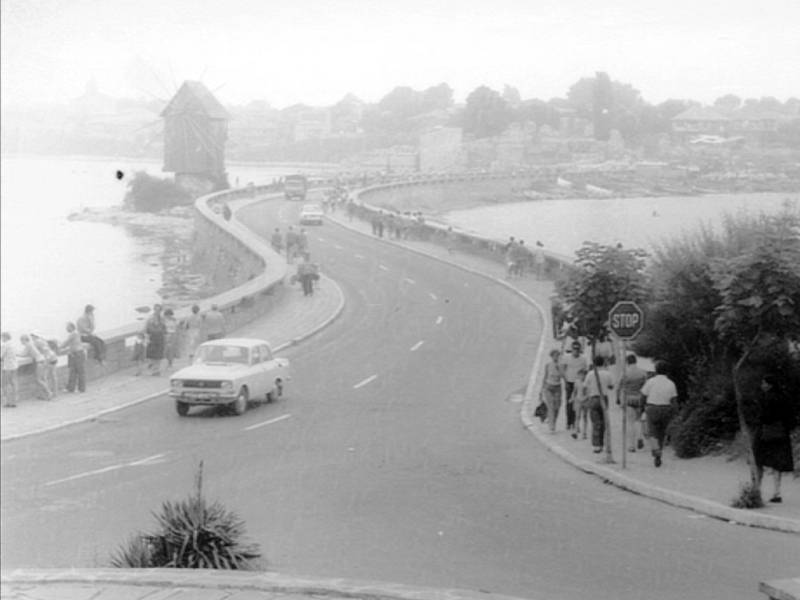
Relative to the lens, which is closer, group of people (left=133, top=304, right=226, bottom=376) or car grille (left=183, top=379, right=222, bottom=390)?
car grille (left=183, top=379, right=222, bottom=390)

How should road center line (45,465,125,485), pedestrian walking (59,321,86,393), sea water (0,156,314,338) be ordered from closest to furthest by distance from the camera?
1. road center line (45,465,125,485)
2. pedestrian walking (59,321,86,393)
3. sea water (0,156,314,338)

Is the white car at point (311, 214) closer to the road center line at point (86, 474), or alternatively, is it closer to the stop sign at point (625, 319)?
the road center line at point (86, 474)

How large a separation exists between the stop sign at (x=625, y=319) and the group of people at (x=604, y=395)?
1.08 meters

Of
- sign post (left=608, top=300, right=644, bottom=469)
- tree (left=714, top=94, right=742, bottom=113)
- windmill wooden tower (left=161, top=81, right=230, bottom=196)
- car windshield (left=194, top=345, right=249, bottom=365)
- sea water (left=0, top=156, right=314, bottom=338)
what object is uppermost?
tree (left=714, top=94, right=742, bottom=113)

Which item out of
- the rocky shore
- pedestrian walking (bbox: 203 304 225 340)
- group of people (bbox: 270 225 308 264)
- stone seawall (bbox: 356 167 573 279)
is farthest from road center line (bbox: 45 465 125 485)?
the rocky shore

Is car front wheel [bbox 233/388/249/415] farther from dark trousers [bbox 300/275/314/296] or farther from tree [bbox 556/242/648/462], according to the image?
tree [bbox 556/242/648/462]

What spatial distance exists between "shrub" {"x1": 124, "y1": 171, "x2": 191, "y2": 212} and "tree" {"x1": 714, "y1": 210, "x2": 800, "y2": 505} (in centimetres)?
2106

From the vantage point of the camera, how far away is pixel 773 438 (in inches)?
517

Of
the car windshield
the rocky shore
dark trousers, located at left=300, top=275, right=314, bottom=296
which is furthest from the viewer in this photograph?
the rocky shore

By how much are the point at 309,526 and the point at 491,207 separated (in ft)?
24.2

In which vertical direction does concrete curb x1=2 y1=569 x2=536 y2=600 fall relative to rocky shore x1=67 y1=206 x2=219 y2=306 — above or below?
above

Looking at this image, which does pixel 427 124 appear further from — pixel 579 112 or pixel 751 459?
pixel 751 459

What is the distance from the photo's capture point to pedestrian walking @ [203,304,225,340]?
1883 centimetres

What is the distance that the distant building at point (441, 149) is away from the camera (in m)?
17.0
